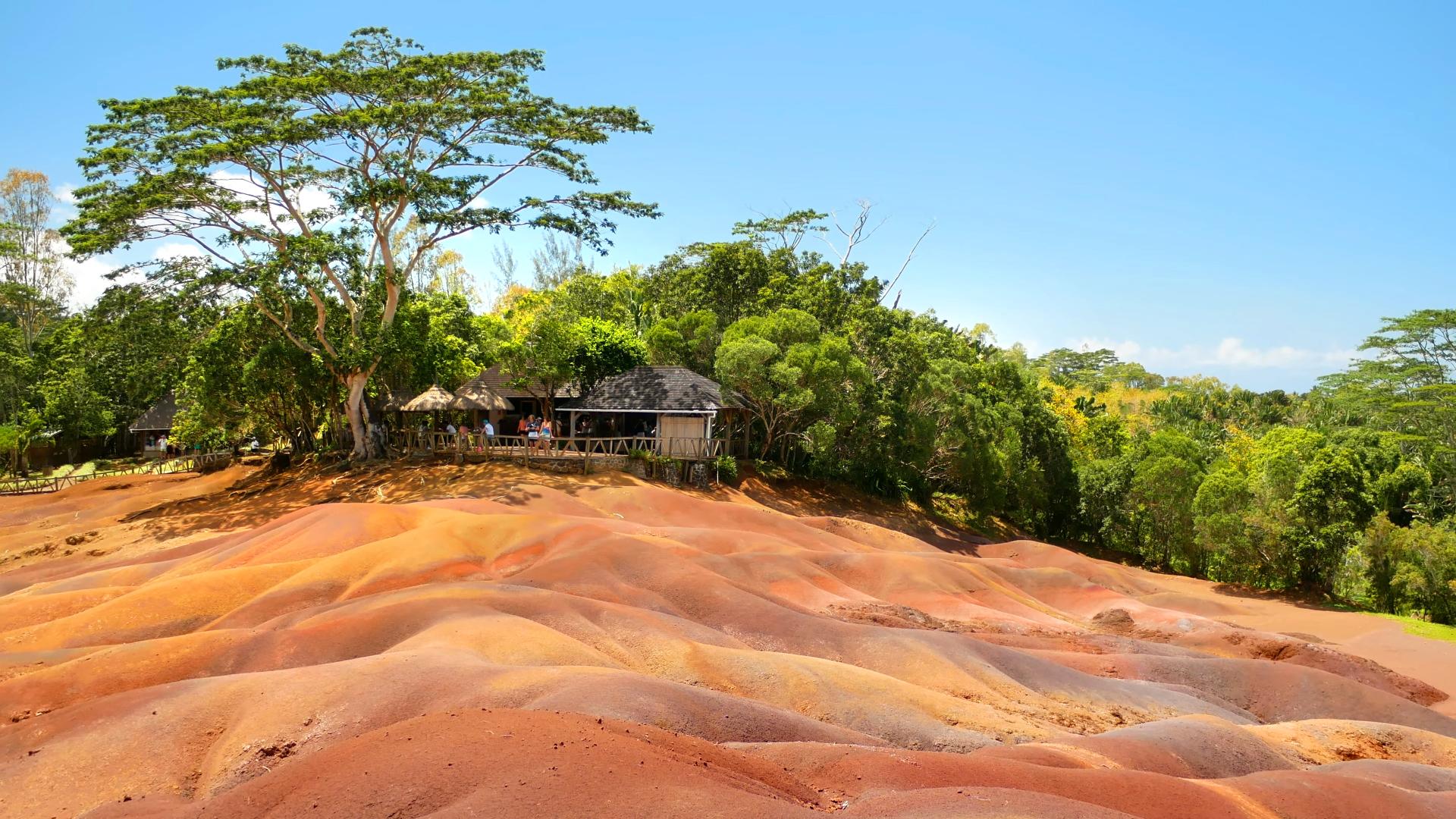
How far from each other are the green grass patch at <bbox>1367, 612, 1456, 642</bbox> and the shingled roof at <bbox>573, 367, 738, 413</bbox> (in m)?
25.6

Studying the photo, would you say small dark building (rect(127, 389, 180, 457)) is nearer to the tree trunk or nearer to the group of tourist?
the tree trunk

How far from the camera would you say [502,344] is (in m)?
38.6

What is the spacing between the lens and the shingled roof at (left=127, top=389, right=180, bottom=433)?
5491cm

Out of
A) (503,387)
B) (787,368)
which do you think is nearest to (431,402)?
(503,387)

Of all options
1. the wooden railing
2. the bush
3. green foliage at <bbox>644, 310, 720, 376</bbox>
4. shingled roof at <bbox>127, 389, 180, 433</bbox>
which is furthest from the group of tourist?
shingled roof at <bbox>127, 389, 180, 433</bbox>

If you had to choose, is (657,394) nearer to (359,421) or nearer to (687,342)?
(687,342)

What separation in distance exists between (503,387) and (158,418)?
2843 cm

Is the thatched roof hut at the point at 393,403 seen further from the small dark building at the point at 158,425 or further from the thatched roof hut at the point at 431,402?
the small dark building at the point at 158,425

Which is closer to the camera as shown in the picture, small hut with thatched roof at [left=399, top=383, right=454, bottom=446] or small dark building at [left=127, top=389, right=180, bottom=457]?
small hut with thatched roof at [left=399, top=383, right=454, bottom=446]

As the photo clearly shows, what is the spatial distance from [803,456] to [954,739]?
31.3 metres

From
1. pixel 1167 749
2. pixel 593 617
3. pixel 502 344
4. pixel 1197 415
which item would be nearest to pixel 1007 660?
pixel 1167 749

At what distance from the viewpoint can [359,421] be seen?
127ft

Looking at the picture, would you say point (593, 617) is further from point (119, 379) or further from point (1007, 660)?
point (119, 379)

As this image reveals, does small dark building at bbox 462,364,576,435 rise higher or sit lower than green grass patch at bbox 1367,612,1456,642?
higher
